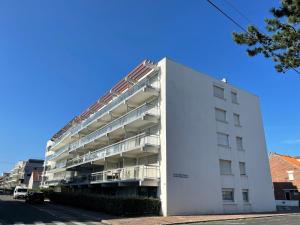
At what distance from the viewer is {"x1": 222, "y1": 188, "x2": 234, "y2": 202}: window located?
27.6m

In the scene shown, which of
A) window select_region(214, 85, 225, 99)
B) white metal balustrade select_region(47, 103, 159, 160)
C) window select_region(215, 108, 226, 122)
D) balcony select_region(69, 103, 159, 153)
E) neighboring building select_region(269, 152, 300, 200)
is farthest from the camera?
neighboring building select_region(269, 152, 300, 200)

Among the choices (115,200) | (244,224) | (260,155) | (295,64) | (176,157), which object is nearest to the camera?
(295,64)

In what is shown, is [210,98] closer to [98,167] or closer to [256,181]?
[256,181]

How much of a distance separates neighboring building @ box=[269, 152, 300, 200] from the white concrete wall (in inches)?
445

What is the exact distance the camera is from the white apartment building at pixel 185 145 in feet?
80.9

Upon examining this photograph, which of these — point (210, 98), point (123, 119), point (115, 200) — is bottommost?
point (115, 200)

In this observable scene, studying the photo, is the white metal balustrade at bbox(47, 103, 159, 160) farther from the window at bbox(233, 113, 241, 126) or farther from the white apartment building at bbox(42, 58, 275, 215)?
the window at bbox(233, 113, 241, 126)

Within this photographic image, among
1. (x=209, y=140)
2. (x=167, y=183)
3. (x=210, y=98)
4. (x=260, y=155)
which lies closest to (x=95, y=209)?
(x=167, y=183)

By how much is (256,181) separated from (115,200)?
16.6 meters

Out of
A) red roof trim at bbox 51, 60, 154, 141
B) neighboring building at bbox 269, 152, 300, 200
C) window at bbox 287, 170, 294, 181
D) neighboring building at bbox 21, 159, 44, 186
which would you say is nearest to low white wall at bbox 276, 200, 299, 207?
neighboring building at bbox 269, 152, 300, 200

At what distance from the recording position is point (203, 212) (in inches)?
982

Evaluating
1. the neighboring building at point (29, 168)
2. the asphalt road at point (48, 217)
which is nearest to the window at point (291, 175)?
the asphalt road at point (48, 217)

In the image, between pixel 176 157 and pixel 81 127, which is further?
pixel 81 127

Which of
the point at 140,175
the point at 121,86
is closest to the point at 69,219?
the point at 140,175
